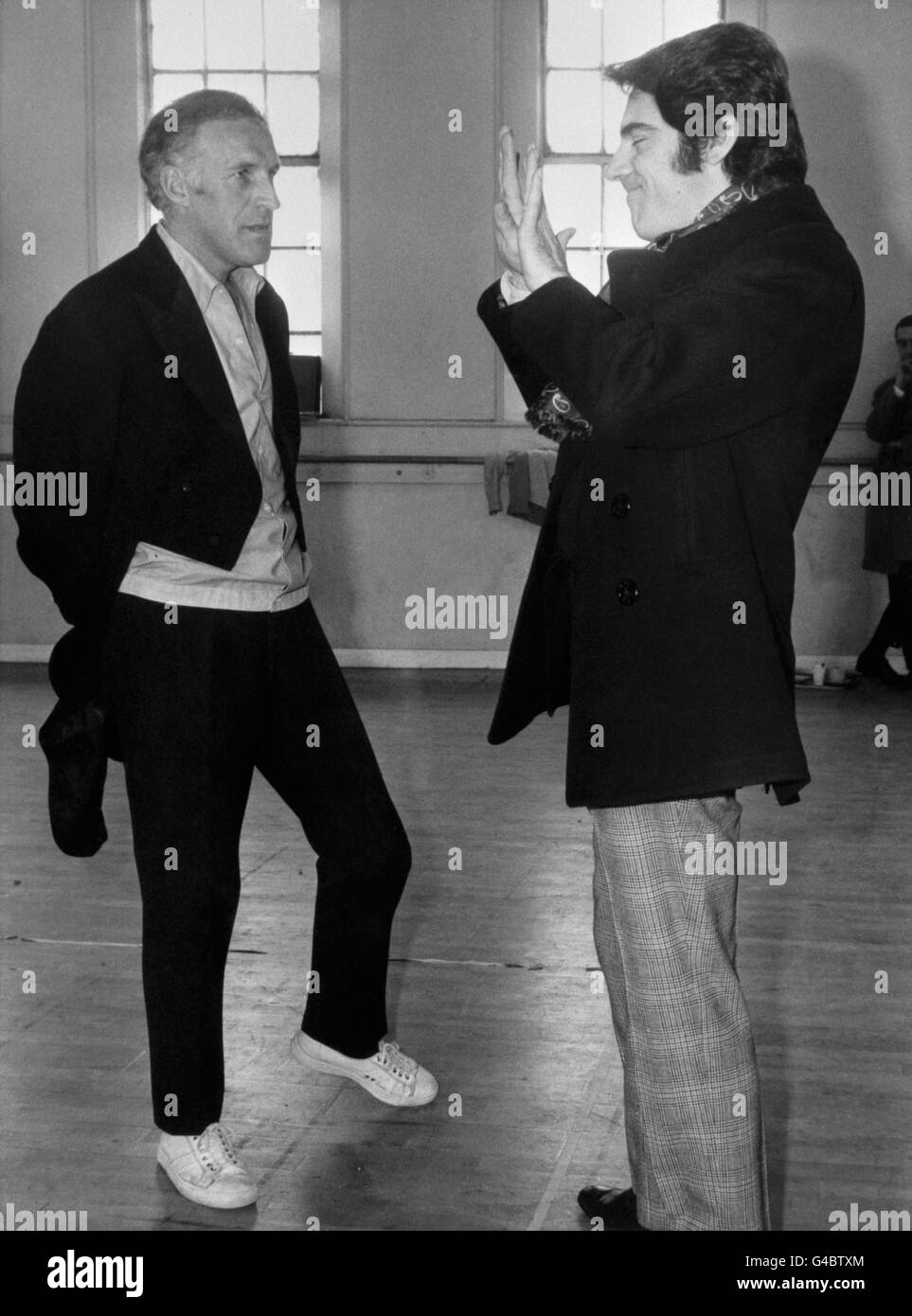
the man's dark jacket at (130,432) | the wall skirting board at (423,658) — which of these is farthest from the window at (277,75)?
the man's dark jacket at (130,432)

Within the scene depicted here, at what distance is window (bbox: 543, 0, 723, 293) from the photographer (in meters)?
9.47

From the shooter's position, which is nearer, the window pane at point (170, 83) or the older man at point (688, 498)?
the older man at point (688, 498)

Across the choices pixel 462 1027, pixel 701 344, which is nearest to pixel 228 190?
pixel 701 344

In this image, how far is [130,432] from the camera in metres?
2.86

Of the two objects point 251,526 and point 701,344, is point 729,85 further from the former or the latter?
point 251,526

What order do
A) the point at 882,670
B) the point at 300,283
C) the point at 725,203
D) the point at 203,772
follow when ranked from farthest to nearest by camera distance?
the point at 300,283
the point at 882,670
the point at 203,772
the point at 725,203

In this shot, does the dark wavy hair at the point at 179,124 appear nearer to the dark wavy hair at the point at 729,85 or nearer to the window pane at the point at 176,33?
the dark wavy hair at the point at 729,85

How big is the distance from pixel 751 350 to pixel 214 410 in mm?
1136

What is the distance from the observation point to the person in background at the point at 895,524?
8.72 m

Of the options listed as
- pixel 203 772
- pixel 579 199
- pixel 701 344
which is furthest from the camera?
pixel 579 199

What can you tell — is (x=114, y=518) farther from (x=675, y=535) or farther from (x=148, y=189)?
(x=675, y=535)

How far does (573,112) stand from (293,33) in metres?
1.68

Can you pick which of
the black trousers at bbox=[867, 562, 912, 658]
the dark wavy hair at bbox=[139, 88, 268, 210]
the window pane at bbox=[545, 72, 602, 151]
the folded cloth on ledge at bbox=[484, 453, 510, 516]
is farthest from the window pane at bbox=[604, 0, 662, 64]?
the dark wavy hair at bbox=[139, 88, 268, 210]

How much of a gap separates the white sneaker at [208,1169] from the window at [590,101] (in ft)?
23.8
